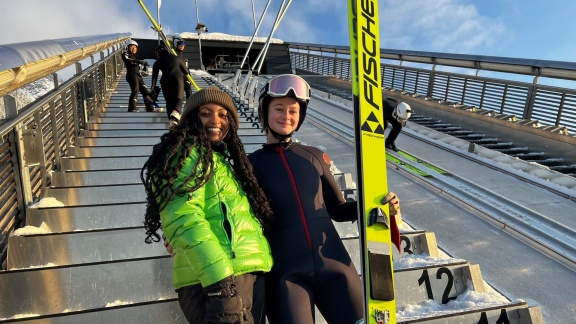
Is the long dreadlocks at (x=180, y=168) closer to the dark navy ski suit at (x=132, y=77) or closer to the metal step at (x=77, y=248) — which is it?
the metal step at (x=77, y=248)

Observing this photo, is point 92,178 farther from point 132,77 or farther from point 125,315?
point 132,77

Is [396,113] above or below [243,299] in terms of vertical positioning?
above

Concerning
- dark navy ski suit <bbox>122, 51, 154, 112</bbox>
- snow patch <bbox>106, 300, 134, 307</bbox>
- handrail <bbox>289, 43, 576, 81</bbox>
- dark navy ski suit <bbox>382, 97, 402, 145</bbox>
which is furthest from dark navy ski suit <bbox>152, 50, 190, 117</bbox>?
handrail <bbox>289, 43, 576, 81</bbox>

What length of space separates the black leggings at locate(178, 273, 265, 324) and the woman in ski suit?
0.34 feet

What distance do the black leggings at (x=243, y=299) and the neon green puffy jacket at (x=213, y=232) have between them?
0.12 feet

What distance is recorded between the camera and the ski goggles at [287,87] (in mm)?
1907

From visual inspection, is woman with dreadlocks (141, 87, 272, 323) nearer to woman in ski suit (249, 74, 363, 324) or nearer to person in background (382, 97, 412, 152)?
woman in ski suit (249, 74, 363, 324)

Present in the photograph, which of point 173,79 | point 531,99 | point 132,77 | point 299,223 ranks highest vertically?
point 132,77

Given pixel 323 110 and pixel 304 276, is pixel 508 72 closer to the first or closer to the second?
pixel 323 110

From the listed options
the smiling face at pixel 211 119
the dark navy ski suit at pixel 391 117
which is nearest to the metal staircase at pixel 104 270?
the smiling face at pixel 211 119

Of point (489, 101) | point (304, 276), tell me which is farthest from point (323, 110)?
point (304, 276)

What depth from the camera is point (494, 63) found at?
Answer: 815 cm

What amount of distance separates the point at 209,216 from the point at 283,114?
72 centimetres

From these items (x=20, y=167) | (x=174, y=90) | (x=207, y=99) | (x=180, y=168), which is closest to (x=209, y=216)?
(x=180, y=168)
